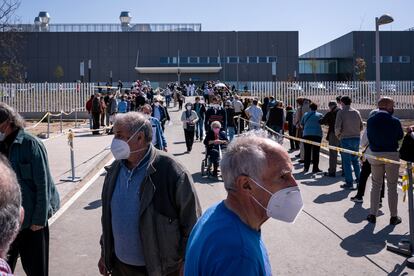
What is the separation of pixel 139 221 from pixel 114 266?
0.52m

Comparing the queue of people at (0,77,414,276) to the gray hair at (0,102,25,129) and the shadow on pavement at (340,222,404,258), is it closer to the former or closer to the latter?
the gray hair at (0,102,25,129)

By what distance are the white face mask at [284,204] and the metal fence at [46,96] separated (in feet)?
120

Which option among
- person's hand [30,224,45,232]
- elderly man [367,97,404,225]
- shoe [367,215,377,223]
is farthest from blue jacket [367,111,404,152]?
person's hand [30,224,45,232]

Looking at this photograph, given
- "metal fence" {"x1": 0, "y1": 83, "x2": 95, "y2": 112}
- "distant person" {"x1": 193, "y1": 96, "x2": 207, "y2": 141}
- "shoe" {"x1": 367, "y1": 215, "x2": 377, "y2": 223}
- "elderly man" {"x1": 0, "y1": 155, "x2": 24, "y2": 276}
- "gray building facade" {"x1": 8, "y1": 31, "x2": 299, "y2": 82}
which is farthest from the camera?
"gray building facade" {"x1": 8, "y1": 31, "x2": 299, "y2": 82}

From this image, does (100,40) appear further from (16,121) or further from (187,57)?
(16,121)

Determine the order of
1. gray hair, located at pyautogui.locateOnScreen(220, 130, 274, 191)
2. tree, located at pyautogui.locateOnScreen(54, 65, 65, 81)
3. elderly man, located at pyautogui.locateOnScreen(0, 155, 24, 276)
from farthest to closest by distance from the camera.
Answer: tree, located at pyautogui.locateOnScreen(54, 65, 65, 81)
gray hair, located at pyautogui.locateOnScreen(220, 130, 274, 191)
elderly man, located at pyautogui.locateOnScreen(0, 155, 24, 276)

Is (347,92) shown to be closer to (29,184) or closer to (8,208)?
(29,184)

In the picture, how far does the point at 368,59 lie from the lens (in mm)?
85188

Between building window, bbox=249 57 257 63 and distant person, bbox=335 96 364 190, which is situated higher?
building window, bbox=249 57 257 63

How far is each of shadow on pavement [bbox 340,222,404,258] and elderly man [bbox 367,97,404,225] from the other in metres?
0.43

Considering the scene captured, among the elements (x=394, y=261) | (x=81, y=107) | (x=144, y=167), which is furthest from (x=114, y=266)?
(x=81, y=107)

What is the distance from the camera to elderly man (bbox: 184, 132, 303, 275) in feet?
7.68

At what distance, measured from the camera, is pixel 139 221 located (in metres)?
4.07

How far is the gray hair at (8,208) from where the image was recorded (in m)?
2.11
